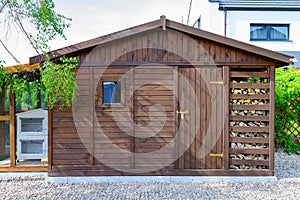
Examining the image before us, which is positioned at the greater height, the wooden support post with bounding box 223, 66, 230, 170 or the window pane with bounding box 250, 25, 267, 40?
the window pane with bounding box 250, 25, 267, 40

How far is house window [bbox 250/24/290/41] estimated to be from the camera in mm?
14484

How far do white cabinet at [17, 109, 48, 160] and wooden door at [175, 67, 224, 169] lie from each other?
2.78 m

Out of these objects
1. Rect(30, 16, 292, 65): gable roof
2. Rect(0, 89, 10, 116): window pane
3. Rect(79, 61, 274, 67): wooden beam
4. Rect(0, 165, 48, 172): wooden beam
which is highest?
Rect(30, 16, 292, 65): gable roof

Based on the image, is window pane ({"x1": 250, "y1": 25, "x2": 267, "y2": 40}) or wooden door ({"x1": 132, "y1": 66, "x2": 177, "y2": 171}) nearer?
wooden door ({"x1": 132, "y1": 66, "x2": 177, "y2": 171})

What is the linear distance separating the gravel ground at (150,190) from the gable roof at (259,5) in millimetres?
9583

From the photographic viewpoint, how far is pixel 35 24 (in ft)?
19.9

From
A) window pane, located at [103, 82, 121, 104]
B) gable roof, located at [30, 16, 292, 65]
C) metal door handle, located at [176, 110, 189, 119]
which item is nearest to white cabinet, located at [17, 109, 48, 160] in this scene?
gable roof, located at [30, 16, 292, 65]

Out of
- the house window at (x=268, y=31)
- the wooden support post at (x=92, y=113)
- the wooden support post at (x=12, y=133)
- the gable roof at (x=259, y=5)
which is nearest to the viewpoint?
the wooden support post at (x=92, y=113)

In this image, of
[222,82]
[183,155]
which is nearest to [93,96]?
[183,155]

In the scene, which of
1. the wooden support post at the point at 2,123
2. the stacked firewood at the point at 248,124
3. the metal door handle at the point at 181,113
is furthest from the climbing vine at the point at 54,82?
the stacked firewood at the point at 248,124

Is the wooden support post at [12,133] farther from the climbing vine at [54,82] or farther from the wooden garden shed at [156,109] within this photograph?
the wooden garden shed at [156,109]

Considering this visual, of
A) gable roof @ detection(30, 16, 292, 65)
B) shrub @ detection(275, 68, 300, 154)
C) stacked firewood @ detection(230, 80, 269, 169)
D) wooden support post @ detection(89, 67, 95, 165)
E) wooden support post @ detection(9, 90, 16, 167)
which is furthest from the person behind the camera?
shrub @ detection(275, 68, 300, 154)

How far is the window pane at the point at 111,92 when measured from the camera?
611 cm

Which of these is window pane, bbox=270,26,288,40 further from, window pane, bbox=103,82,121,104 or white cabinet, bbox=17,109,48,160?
white cabinet, bbox=17,109,48,160
